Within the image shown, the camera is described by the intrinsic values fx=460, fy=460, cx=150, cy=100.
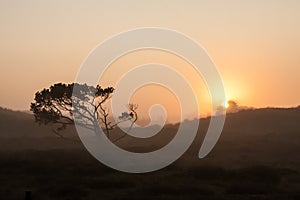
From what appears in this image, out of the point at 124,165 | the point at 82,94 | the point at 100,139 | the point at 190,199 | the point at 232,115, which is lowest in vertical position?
the point at 190,199

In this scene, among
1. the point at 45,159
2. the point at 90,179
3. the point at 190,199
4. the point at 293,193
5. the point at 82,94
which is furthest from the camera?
the point at 82,94

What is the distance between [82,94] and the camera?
63250 millimetres

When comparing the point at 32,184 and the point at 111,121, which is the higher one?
the point at 111,121

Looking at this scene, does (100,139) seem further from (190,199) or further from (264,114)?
(264,114)

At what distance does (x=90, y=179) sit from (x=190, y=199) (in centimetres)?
1072

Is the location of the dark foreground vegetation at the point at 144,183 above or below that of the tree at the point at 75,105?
below

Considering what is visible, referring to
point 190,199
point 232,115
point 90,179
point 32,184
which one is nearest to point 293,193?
point 190,199

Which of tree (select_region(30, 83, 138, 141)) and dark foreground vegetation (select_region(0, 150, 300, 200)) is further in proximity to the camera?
tree (select_region(30, 83, 138, 141))

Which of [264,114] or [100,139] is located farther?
[264,114]

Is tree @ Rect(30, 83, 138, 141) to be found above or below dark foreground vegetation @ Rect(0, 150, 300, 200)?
above

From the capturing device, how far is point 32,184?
103 ft

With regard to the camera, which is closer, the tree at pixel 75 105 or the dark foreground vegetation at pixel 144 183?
the dark foreground vegetation at pixel 144 183

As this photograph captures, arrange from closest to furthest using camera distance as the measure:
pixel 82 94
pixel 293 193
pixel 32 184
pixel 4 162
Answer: pixel 293 193, pixel 32 184, pixel 4 162, pixel 82 94

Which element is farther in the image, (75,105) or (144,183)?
(75,105)
